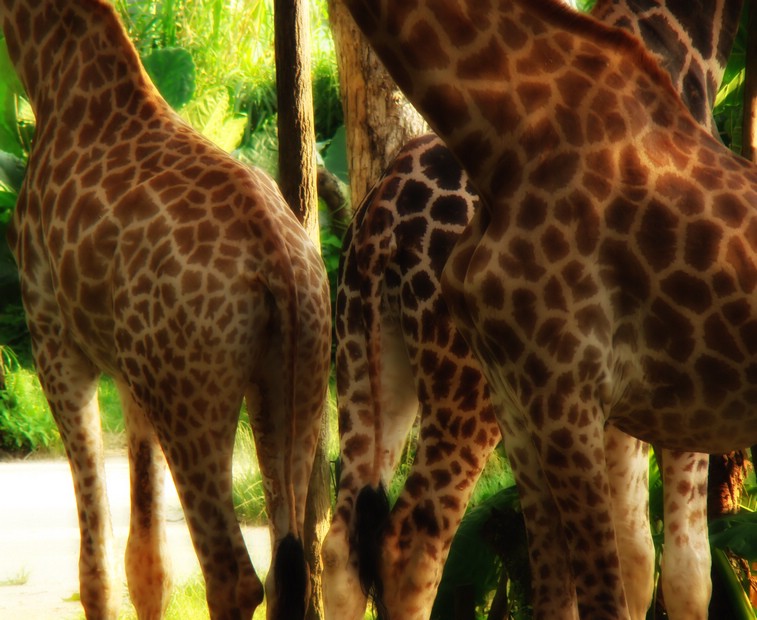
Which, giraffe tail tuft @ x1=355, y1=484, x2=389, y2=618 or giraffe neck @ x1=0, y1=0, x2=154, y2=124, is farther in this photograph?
giraffe neck @ x1=0, y1=0, x2=154, y2=124

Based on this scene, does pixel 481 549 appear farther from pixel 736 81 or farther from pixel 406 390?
pixel 736 81

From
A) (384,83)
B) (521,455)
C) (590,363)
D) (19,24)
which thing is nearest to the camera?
(590,363)

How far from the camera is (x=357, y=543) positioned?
3121mm

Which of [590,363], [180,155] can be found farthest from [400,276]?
[590,363]

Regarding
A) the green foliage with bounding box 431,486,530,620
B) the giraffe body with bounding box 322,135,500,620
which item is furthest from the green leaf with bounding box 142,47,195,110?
the giraffe body with bounding box 322,135,500,620

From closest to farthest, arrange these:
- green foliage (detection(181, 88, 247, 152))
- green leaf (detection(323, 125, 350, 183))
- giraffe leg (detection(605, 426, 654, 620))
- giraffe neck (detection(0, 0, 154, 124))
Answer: giraffe leg (detection(605, 426, 654, 620)) → giraffe neck (detection(0, 0, 154, 124)) → green leaf (detection(323, 125, 350, 183)) → green foliage (detection(181, 88, 247, 152))

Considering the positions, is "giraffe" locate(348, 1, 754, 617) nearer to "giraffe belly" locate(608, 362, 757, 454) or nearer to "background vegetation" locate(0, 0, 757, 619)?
"giraffe belly" locate(608, 362, 757, 454)

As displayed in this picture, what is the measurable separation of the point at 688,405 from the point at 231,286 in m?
1.24

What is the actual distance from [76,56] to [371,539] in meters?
1.83

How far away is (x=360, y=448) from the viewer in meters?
3.23

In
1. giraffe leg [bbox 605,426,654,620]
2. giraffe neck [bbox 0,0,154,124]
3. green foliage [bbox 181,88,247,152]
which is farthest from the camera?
green foliage [bbox 181,88,247,152]

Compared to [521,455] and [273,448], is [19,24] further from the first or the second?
[521,455]

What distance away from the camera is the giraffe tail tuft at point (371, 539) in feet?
10.2

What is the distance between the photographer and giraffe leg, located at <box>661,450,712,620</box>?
10.4 feet
